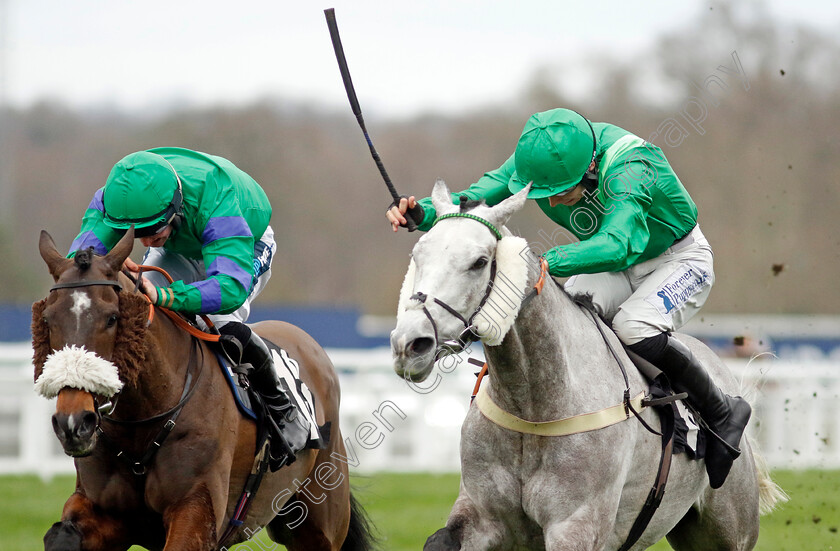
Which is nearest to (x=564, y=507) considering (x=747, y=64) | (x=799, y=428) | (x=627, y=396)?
(x=627, y=396)

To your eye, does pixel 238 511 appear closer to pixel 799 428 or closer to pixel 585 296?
pixel 585 296

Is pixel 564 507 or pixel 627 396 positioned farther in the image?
pixel 627 396

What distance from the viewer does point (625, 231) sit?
4.18 m

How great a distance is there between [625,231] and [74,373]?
7.01 ft

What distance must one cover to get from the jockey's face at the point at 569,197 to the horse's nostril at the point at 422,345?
4.17 feet

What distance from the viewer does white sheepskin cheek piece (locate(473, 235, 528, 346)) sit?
3.74 m

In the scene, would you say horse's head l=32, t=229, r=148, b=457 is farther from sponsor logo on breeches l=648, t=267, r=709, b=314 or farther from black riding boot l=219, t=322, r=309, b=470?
sponsor logo on breeches l=648, t=267, r=709, b=314

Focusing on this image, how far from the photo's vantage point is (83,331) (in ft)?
12.5

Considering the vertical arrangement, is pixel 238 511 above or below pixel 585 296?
below

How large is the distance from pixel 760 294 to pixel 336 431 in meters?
21.8

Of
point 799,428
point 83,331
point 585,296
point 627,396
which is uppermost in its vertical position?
point 83,331

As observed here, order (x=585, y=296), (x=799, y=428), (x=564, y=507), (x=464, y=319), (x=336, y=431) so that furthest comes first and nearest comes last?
(x=799, y=428), (x=336, y=431), (x=585, y=296), (x=564, y=507), (x=464, y=319)

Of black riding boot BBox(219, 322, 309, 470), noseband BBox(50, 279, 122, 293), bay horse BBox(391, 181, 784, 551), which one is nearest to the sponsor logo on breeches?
bay horse BBox(391, 181, 784, 551)

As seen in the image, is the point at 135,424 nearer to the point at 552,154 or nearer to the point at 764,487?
the point at 552,154
